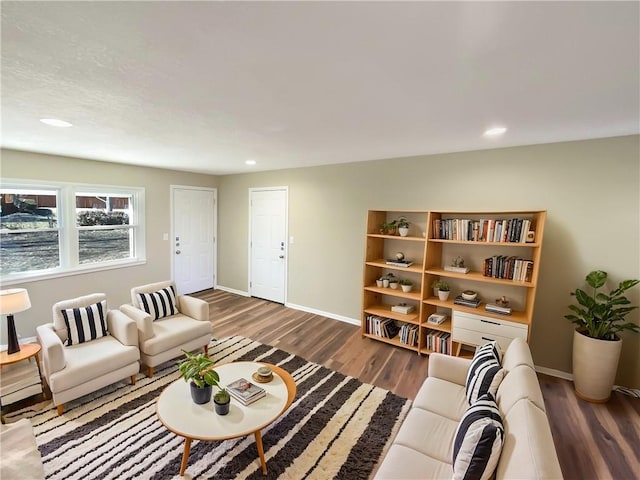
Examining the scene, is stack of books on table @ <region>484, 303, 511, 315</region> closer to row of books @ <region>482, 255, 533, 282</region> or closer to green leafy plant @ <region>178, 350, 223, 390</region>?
row of books @ <region>482, 255, 533, 282</region>

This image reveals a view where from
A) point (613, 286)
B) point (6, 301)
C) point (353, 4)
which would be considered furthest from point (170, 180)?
point (613, 286)

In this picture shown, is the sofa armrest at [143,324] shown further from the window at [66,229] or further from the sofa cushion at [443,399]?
the sofa cushion at [443,399]

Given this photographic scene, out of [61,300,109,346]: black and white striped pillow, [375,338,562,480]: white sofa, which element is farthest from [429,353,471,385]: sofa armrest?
[61,300,109,346]: black and white striped pillow

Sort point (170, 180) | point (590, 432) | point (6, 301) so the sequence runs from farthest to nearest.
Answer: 1. point (170, 180)
2. point (6, 301)
3. point (590, 432)

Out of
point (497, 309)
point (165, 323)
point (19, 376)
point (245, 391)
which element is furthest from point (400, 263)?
point (19, 376)

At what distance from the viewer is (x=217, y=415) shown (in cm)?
186

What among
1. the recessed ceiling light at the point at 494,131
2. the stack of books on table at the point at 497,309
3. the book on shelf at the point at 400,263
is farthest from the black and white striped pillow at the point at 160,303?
the recessed ceiling light at the point at 494,131

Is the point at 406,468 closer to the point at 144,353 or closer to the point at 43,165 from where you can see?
the point at 144,353

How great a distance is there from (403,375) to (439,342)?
2.04 feet

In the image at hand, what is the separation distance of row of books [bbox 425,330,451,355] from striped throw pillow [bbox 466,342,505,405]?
1.28 meters

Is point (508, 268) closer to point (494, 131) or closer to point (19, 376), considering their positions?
point (494, 131)

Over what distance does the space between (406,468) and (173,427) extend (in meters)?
1.32

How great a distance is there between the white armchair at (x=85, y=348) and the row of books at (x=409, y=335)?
2.78m

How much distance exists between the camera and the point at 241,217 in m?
5.50
